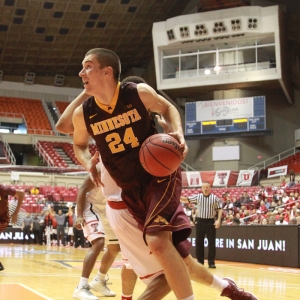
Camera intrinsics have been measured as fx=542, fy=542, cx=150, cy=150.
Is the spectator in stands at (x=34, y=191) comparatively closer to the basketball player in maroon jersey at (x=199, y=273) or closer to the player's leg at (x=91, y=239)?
the player's leg at (x=91, y=239)

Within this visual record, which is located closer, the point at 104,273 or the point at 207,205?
the point at 104,273

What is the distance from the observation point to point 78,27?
1337 inches

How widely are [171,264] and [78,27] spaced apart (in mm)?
31917

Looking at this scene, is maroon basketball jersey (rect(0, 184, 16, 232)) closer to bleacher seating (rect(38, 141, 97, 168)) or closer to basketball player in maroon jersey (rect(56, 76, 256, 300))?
basketball player in maroon jersey (rect(56, 76, 256, 300))

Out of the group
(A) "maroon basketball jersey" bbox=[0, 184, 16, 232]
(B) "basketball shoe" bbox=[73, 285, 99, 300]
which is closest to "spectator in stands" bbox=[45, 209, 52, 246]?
(A) "maroon basketball jersey" bbox=[0, 184, 16, 232]

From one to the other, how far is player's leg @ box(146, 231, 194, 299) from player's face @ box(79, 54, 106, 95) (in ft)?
3.79

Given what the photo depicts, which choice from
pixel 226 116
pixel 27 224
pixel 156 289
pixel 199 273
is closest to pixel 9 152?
pixel 27 224

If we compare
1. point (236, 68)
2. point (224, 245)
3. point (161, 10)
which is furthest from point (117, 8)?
point (224, 245)

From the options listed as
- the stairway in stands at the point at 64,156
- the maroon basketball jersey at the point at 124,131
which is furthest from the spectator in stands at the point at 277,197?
the maroon basketball jersey at the point at 124,131

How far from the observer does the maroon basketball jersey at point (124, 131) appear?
12.8 ft

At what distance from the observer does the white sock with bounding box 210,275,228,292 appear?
4383 mm

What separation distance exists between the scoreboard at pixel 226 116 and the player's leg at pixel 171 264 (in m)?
29.3

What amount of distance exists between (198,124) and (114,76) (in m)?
29.8

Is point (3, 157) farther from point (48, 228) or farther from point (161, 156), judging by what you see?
point (161, 156)
